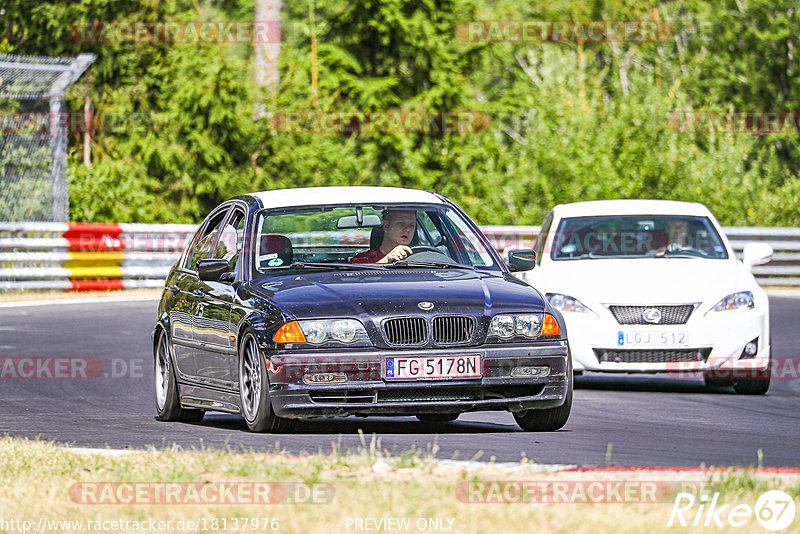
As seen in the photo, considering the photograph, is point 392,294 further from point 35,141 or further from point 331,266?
point 35,141

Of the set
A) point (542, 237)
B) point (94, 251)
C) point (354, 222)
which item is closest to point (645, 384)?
point (542, 237)

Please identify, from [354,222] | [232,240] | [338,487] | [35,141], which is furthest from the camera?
[35,141]

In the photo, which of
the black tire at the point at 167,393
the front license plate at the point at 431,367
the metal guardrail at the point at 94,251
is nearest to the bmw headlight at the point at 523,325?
the front license plate at the point at 431,367

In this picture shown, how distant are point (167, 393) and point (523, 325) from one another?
2.90m

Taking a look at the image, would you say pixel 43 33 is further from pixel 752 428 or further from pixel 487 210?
pixel 752 428

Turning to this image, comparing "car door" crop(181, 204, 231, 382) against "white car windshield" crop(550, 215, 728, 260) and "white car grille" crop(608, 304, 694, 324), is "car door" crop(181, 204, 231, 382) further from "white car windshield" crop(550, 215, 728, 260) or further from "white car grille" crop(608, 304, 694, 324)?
"white car windshield" crop(550, 215, 728, 260)

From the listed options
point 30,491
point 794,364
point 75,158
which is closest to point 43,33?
point 75,158

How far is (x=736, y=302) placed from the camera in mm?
13391

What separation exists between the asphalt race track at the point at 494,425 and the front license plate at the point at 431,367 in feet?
1.25

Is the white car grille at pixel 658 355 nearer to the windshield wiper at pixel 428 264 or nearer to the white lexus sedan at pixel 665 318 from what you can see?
the white lexus sedan at pixel 665 318

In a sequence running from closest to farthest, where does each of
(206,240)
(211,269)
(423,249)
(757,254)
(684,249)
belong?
(211,269) → (423,249) → (206,240) → (757,254) → (684,249)

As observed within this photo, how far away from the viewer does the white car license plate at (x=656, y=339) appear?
43.0 feet

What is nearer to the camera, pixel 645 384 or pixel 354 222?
pixel 354 222

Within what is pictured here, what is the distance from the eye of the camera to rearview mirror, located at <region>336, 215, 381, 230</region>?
33.8 feet
